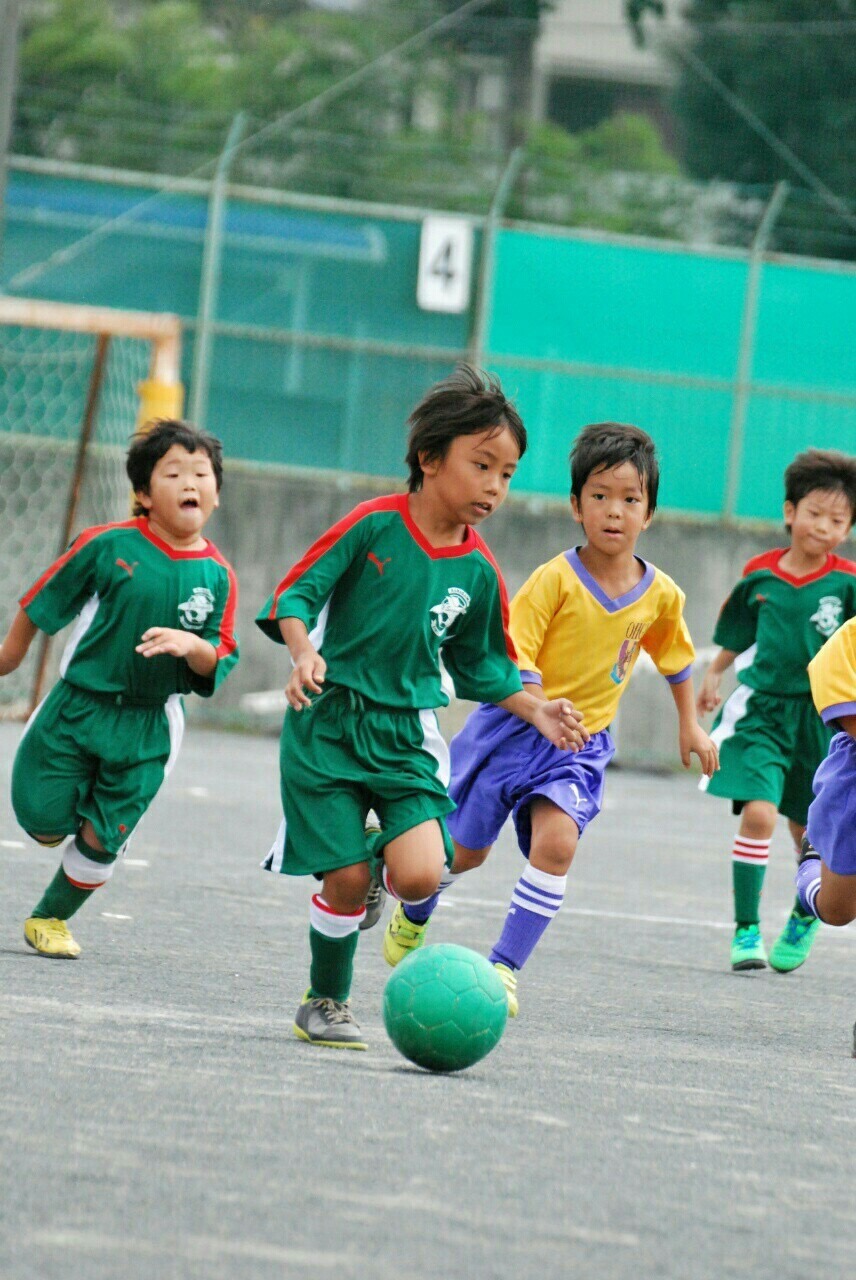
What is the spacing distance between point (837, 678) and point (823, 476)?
1.97 metres

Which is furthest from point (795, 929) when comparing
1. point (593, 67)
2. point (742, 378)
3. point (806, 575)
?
point (593, 67)

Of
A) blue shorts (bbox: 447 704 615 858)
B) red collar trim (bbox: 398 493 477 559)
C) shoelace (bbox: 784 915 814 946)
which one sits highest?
red collar trim (bbox: 398 493 477 559)

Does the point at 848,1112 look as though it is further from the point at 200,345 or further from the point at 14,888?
the point at 200,345

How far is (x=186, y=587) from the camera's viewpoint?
246 inches

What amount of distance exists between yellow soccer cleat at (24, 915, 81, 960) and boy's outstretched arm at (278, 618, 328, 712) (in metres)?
1.41

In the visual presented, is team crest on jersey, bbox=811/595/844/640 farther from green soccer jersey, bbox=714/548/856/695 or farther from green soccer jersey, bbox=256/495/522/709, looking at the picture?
green soccer jersey, bbox=256/495/522/709

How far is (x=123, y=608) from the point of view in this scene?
6188mm

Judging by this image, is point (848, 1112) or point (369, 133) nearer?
point (848, 1112)

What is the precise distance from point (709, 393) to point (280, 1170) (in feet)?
43.7

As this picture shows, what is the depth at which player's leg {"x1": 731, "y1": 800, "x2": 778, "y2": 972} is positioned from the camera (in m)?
7.32

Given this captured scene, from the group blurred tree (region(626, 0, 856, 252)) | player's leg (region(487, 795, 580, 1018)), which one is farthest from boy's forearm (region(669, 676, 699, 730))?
blurred tree (region(626, 0, 856, 252))

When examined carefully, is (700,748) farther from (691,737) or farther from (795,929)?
(795,929)

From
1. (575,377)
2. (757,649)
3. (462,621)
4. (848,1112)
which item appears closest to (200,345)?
(575,377)

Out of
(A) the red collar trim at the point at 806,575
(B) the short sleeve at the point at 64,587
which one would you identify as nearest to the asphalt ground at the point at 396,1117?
(B) the short sleeve at the point at 64,587
